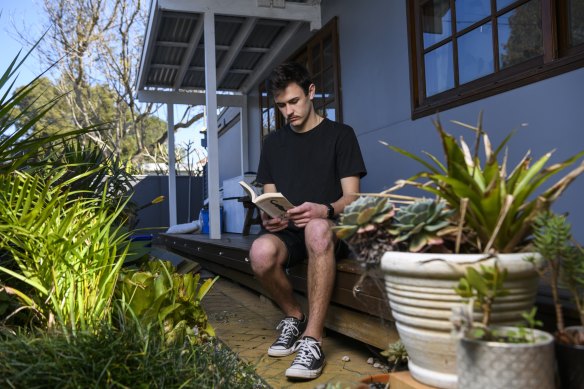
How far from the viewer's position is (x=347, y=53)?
4.90m

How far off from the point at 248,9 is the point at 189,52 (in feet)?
5.40

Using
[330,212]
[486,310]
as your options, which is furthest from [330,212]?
[486,310]

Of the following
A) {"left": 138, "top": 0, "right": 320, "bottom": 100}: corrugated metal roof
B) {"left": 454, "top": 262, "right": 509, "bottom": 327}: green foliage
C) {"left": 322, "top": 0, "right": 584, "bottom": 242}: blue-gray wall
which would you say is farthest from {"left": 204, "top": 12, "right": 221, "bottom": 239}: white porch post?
{"left": 454, "top": 262, "right": 509, "bottom": 327}: green foliage

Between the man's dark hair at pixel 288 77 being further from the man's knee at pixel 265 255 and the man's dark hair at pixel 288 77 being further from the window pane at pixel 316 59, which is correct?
the window pane at pixel 316 59

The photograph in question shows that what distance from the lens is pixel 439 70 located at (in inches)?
141

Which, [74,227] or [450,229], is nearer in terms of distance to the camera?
[450,229]

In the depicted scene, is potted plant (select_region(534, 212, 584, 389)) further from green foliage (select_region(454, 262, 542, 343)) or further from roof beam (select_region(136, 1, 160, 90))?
roof beam (select_region(136, 1, 160, 90))

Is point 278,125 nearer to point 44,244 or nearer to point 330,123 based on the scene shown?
point 330,123

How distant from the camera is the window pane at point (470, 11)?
10.3 feet

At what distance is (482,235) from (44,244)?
1.56 meters

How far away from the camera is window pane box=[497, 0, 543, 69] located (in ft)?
9.07

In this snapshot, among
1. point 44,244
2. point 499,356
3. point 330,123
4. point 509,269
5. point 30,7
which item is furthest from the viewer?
point 30,7

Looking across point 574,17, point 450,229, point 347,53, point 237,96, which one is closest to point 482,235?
point 450,229

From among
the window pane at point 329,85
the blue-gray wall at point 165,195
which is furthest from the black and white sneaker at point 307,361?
the blue-gray wall at point 165,195
